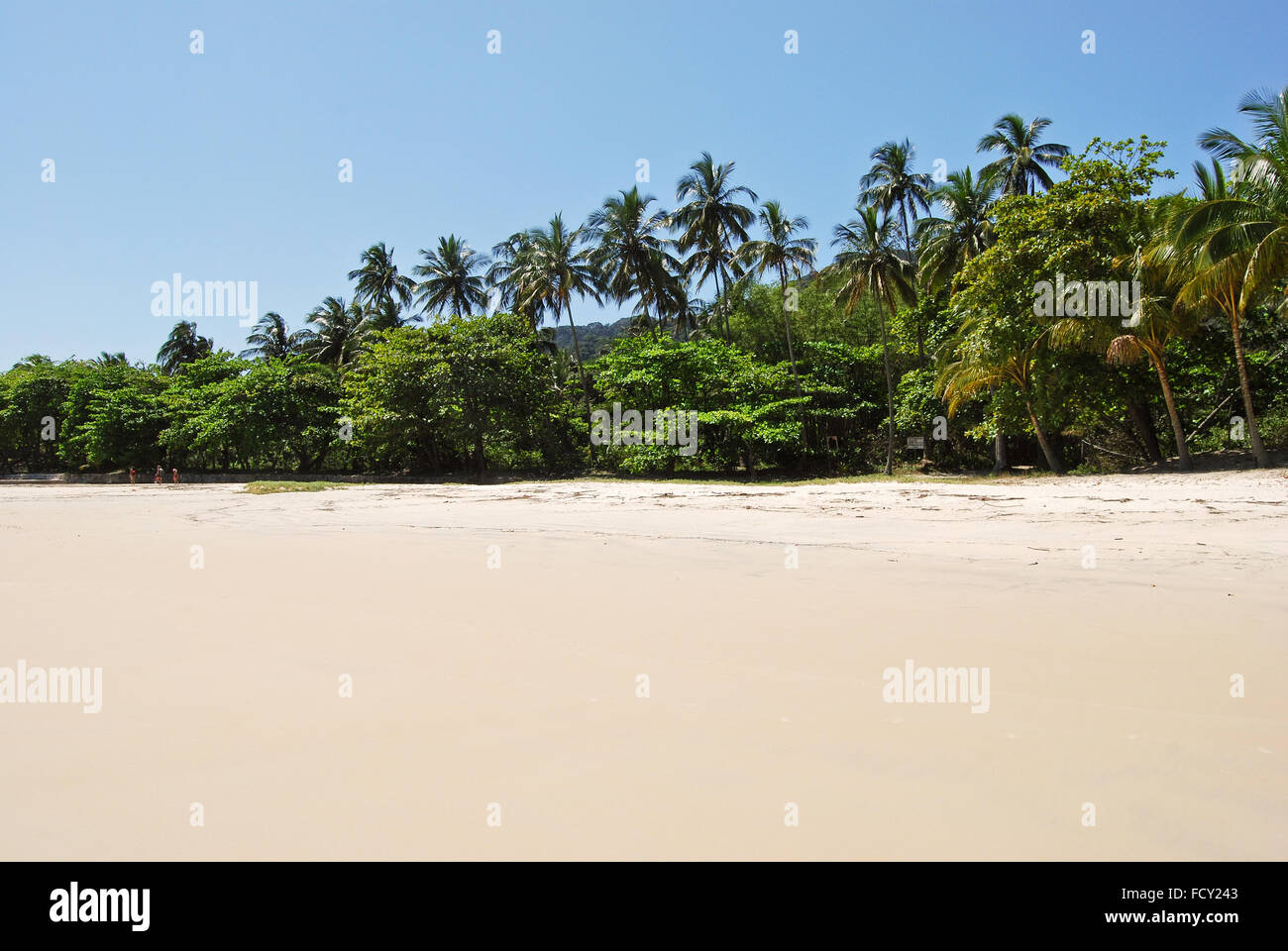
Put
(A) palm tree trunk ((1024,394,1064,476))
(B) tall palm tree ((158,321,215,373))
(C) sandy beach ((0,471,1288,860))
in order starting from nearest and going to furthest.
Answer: (C) sandy beach ((0,471,1288,860)), (A) palm tree trunk ((1024,394,1064,476)), (B) tall palm tree ((158,321,215,373))

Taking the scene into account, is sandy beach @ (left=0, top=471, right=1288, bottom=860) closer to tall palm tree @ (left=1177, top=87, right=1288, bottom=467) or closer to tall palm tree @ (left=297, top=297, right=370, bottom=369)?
tall palm tree @ (left=1177, top=87, right=1288, bottom=467)

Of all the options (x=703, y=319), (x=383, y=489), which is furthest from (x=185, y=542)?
(x=703, y=319)

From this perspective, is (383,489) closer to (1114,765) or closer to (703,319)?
(1114,765)

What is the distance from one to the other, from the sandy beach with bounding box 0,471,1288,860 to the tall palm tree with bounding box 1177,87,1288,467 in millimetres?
10513

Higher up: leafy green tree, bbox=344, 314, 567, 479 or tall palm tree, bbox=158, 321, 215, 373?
tall palm tree, bbox=158, 321, 215, 373

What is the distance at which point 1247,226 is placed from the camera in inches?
634

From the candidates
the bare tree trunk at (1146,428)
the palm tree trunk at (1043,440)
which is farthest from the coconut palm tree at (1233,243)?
the bare tree trunk at (1146,428)

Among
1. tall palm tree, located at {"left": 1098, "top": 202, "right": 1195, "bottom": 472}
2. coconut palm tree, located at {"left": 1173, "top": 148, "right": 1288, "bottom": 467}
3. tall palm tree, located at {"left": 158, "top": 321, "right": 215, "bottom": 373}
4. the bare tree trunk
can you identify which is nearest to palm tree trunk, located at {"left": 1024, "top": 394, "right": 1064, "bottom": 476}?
the bare tree trunk

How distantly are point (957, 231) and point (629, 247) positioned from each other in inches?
570

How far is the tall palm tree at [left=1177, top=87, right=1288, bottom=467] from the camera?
1605 cm

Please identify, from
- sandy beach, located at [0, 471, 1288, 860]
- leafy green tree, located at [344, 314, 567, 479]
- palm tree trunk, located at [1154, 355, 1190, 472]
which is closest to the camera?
sandy beach, located at [0, 471, 1288, 860]

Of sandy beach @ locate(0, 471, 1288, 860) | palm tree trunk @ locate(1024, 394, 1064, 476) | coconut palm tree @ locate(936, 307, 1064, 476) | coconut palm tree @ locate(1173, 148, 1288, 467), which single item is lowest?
sandy beach @ locate(0, 471, 1288, 860)

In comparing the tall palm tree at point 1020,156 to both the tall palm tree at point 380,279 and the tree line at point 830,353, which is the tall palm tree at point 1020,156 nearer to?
the tree line at point 830,353
